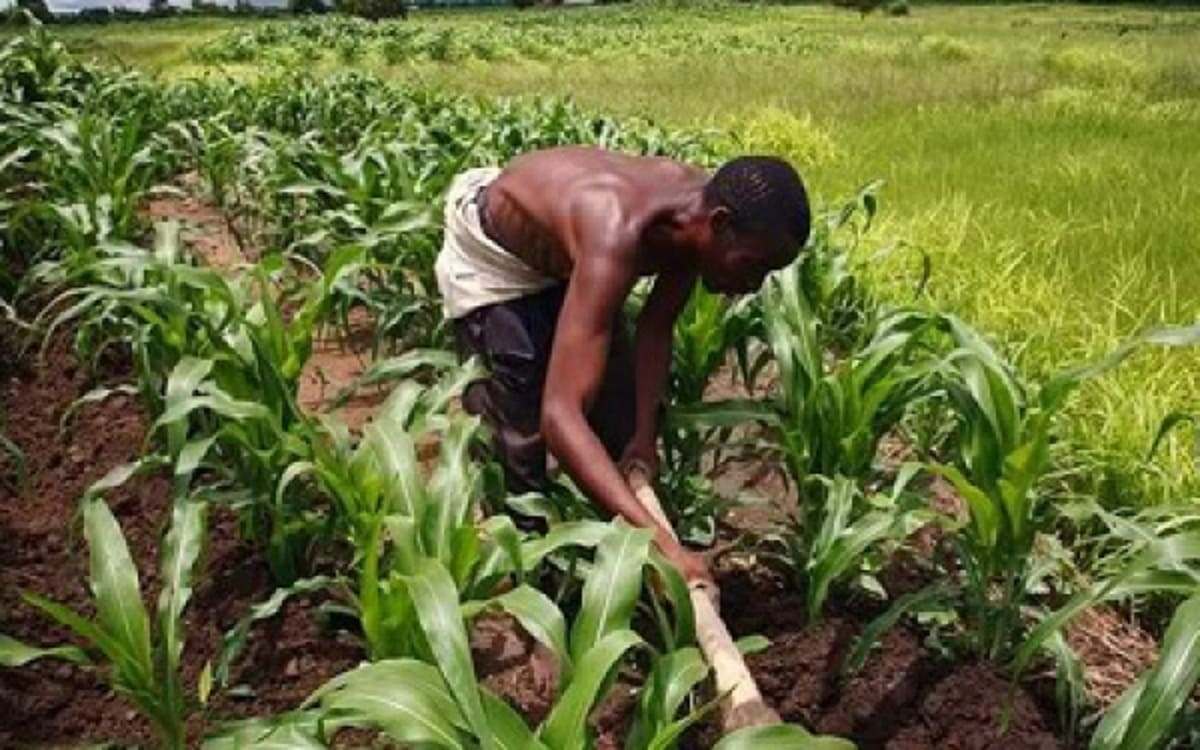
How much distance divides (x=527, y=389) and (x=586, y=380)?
2.31ft

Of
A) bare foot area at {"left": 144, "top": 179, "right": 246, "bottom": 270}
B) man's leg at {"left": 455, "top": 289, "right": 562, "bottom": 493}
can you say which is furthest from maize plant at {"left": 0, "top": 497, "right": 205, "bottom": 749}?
bare foot area at {"left": 144, "top": 179, "right": 246, "bottom": 270}

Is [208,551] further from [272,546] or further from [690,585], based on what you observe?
[690,585]

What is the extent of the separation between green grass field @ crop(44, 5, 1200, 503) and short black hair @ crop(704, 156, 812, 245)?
1.23m

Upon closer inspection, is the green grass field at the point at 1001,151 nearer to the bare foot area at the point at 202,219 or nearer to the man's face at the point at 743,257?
the man's face at the point at 743,257

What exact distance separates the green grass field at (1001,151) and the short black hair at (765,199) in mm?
1229

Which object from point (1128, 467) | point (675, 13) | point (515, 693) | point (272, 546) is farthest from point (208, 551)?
point (675, 13)

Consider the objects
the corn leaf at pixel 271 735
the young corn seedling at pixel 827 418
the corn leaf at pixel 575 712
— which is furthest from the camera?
the young corn seedling at pixel 827 418

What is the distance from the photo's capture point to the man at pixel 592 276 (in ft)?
7.20

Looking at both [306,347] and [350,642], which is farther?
[306,347]

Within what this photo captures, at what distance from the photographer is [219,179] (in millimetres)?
6133

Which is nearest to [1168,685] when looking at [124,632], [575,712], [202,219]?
[575,712]

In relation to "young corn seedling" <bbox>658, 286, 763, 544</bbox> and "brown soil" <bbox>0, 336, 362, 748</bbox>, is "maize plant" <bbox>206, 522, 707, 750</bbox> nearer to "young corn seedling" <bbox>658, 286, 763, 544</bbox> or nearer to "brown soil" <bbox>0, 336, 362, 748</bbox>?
"brown soil" <bbox>0, 336, 362, 748</bbox>

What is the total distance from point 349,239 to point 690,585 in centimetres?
306

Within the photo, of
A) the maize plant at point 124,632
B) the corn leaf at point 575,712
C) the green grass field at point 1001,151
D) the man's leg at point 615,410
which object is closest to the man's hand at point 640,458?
the man's leg at point 615,410
